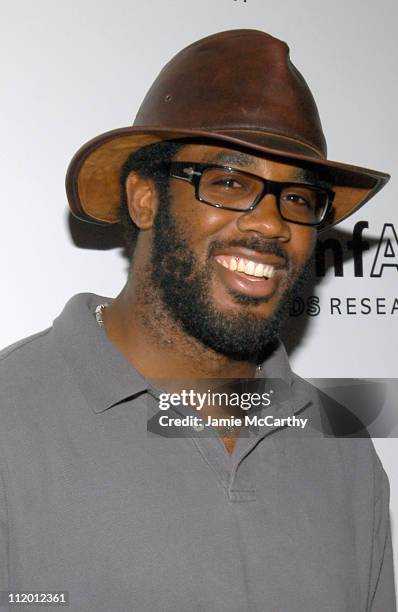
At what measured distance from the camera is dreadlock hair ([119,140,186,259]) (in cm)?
109

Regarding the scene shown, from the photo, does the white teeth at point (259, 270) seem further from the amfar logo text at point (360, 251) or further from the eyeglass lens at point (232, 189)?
the amfar logo text at point (360, 251)

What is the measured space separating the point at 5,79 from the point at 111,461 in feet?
2.06

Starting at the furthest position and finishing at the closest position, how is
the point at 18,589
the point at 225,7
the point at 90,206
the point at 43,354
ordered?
the point at 225,7
the point at 90,206
the point at 43,354
the point at 18,589

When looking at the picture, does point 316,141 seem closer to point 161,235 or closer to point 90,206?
point 161,235

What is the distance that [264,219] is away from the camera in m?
1.02

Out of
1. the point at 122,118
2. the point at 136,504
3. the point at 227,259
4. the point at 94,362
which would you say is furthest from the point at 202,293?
the point at 122,118

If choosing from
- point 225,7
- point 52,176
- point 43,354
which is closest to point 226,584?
point 43,354

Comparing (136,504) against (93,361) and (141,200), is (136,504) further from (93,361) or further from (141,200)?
(141,200)

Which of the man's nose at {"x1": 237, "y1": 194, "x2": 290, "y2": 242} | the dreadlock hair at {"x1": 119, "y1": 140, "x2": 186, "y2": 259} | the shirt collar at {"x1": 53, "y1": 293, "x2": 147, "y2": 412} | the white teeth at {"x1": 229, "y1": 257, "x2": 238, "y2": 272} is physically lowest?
the shirt collar at {"x1": 53, "y1": 293, "x2": 147, "y2": 412}

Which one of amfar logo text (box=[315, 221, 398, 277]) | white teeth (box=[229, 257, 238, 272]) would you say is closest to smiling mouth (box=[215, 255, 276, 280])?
white teeth (box=[229, 257, 238, 272])

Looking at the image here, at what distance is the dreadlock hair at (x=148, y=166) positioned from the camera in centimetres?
109

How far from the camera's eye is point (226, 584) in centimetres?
98

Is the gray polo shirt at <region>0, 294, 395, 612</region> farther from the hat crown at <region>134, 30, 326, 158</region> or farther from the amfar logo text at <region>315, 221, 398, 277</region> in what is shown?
the amfar logo text at <region>315, 221, 398, 277</region>

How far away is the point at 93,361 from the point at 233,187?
293 millimetres
